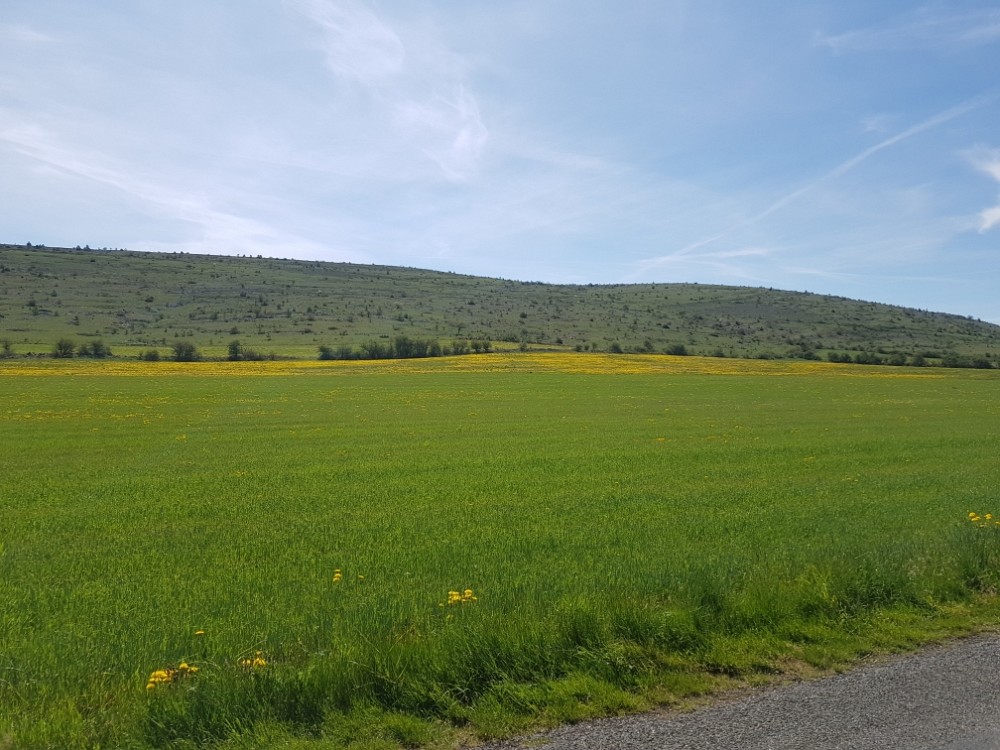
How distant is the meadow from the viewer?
17.5 feet

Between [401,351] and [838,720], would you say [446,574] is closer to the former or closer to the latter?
[838,720]

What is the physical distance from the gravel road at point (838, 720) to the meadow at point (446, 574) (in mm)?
306

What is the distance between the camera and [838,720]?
5.09 meters

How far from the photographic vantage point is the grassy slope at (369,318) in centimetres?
12619

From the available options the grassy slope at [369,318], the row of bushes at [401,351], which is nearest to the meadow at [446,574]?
the row of bushes at [401,351]

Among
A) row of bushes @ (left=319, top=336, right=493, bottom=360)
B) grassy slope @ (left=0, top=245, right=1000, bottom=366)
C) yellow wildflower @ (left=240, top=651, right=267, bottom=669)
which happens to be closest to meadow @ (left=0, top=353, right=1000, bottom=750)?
yellow wildflower @ (left=240, top=651, right=267, bottom=669)

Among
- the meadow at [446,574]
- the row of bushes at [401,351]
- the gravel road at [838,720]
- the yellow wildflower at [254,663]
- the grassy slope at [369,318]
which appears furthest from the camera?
the grassy slope at [369,318]

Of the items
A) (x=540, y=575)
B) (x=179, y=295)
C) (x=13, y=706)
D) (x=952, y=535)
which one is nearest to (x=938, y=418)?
(x=952, y=535)

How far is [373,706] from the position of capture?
5199mm

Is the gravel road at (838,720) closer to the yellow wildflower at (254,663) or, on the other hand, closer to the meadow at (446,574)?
the meadow at (446,574)

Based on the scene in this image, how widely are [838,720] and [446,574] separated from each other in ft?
16.5

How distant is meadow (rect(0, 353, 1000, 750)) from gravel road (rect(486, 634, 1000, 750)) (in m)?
0.31

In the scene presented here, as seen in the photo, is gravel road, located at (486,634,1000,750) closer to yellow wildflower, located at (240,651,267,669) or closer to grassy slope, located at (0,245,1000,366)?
yellow wildflower, located at (240,651,267,669)

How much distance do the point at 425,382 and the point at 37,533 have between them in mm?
47582
